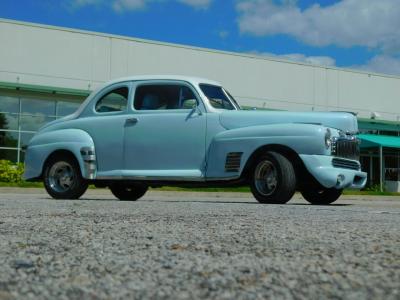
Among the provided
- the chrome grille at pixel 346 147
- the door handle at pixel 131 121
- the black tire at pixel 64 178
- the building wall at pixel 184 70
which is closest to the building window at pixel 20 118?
the building wall at pixel 184 70

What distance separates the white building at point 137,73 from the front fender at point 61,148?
15.4 metres

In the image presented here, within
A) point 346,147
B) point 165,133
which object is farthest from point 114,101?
point 346,147

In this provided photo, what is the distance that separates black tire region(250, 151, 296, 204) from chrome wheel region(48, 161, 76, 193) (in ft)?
9.43

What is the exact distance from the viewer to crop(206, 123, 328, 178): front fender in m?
7.63

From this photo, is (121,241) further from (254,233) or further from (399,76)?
(399,76)

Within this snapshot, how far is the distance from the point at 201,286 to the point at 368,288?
617mm

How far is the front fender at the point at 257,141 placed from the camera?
763 cm

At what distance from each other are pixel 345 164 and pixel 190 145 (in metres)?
2.04

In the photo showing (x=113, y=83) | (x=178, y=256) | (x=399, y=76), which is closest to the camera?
(x=178, y=256)

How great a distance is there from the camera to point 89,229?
13.9ft

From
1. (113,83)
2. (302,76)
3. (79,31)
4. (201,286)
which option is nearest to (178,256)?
(201,286)

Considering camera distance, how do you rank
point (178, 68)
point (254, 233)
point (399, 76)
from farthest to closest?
point (399, 76) → point (178, 68) → point (254, 233)

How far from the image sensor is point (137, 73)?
1107 inches

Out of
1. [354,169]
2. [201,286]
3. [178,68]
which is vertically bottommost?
[201,286]
